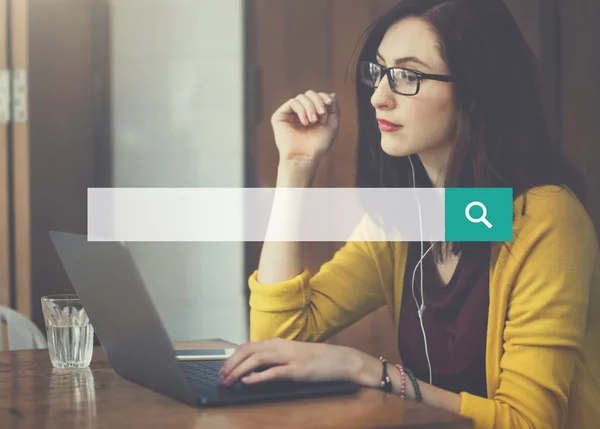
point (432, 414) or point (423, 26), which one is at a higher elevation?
point (423, 26)

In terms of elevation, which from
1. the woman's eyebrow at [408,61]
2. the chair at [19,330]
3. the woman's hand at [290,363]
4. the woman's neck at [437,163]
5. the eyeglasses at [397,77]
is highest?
the woman's eyebrow at [408,61]

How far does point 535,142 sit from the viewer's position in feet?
4.46

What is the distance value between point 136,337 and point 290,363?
19cm

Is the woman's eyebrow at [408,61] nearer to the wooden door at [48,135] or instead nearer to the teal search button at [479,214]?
Result: the teal search button at [479,214]

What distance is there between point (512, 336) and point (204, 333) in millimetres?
900

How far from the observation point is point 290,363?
0.99 metres

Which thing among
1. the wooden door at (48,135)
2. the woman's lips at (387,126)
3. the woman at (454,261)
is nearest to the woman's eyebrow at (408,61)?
the woman at (454,261)

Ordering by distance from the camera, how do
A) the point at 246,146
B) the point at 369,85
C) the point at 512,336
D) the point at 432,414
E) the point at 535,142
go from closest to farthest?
1. the point at 432,414
2. the point at 512,336
3. the point at 535,142
4. the point at 369,85
5. the point at 246,146

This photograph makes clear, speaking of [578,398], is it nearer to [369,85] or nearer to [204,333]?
[369,85]

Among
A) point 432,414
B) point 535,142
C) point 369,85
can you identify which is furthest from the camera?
point 369,85

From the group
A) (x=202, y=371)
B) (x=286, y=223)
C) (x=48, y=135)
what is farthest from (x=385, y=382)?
(x=48, y=135)

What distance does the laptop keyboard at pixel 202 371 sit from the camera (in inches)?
39.6

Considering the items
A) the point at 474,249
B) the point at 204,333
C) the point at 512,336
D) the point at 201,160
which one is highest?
the point at 201,160

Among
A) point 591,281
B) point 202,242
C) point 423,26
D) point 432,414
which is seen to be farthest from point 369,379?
point 202,242
